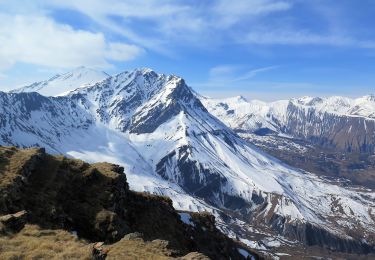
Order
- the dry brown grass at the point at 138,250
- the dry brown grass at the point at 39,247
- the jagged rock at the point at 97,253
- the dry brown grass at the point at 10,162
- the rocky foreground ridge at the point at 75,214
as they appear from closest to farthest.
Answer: the dry brown grass at the point at 39,247 < the jagged rock at the point at 97,253 < the rocky foreground ridge at the point at 75,214 < the dry brown grass at the point at 138,250 < the dry brown grass at the point at 10,162

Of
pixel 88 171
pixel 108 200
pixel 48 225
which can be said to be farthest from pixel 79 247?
pixel 88 171

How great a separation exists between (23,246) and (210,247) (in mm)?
87504

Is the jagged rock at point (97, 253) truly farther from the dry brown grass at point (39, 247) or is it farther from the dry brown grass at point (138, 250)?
the dry brown grass at point (138, 250)

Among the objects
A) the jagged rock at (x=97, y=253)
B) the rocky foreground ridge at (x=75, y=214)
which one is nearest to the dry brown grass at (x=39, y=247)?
the rocky foreground ridge at (x=75, y=214)

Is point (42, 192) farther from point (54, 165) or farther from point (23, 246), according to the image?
point (23, 246)

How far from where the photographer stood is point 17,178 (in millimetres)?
72562

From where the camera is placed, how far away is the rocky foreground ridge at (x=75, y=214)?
157ft

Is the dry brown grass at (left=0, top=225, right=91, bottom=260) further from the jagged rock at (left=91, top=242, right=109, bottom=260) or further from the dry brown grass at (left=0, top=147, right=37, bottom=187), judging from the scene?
the dry brown grass at (left=0, top=147, right=37, bottom=187)

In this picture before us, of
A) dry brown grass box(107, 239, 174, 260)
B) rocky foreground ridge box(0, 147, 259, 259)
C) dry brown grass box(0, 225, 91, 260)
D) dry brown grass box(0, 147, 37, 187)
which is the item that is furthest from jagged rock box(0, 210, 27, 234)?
dry brown grass box(0, 147, 37, 187)

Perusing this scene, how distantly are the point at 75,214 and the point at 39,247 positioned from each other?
1232 inches

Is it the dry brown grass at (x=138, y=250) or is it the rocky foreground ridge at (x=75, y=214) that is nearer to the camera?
the rocky foreground ridge at (x=75, y=214)

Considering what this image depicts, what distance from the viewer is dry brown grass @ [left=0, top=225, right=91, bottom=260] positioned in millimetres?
42684

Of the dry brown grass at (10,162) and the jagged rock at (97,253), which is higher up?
the dry brown grass at (10,162)

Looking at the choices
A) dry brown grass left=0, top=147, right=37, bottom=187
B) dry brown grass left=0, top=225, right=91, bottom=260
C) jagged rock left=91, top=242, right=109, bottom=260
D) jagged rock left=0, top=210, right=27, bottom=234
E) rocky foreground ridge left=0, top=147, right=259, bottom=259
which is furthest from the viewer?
dry brown grass left=0, top=147, right=37, bottom=187
